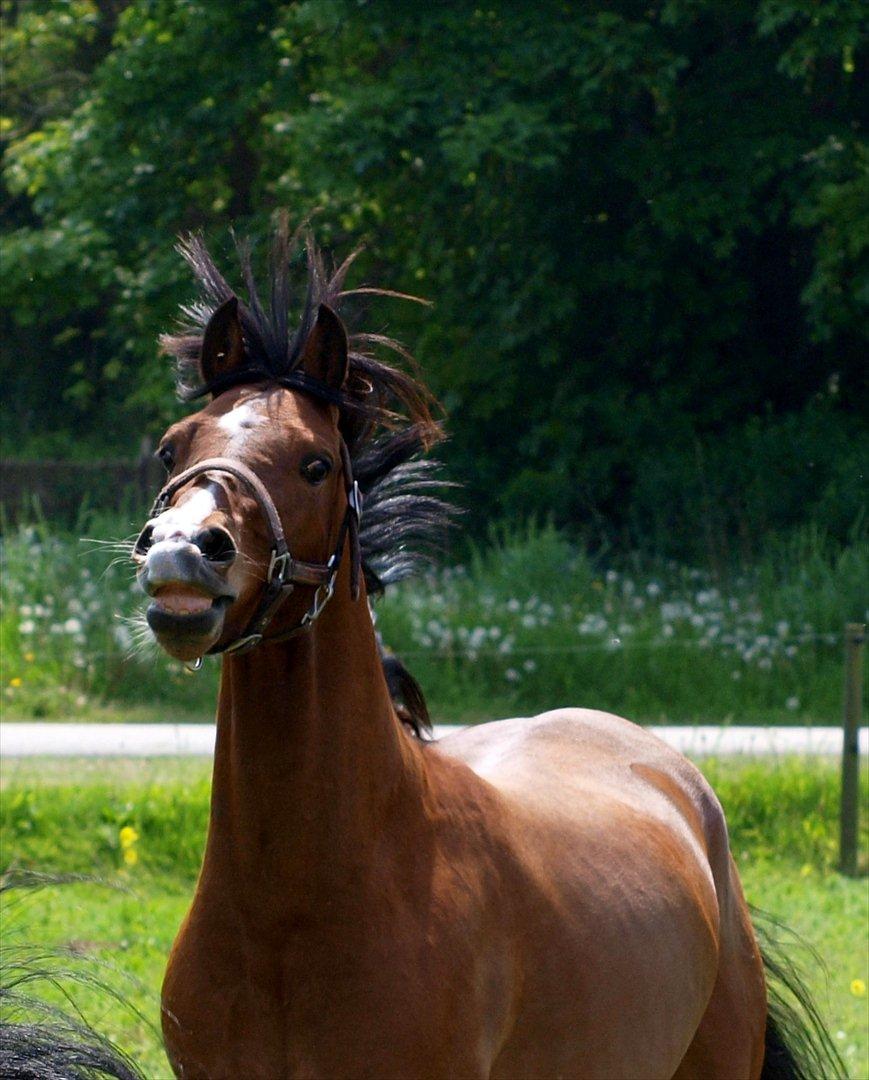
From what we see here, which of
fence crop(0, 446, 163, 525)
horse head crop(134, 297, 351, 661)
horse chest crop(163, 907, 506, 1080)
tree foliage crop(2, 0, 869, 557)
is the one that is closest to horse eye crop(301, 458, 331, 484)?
horse head crop(134, 297, 351, 661)

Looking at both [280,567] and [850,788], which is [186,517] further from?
[850,788]

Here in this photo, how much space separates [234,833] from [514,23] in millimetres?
12668

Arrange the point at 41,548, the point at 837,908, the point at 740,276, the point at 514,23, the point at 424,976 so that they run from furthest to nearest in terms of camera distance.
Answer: the point at 740,276, the point at 514,23, the point at 41,548, the point at 837,908, the point at 424,976

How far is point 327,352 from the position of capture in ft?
8.90

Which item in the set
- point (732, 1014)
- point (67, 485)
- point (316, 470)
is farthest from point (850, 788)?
point (67, 485)

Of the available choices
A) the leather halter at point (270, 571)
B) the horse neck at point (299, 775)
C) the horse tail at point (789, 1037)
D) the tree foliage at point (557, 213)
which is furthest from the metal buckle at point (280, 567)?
the tree foliage at point (557, 213)

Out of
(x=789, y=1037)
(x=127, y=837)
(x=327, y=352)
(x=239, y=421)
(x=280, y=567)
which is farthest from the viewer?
(x=127, y=837)

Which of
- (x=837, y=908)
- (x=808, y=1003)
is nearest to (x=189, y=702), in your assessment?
(x=837, y=908)

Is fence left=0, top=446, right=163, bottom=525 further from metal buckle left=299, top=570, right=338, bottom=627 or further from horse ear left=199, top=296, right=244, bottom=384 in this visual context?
metal buckle left=299, top=570, right=338, bottom=627

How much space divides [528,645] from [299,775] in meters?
8.38

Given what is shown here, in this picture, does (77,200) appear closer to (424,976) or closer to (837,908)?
(837,908)

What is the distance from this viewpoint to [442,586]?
513 inches

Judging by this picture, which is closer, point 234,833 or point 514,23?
point 234,833

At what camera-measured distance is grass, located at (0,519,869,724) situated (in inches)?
399
